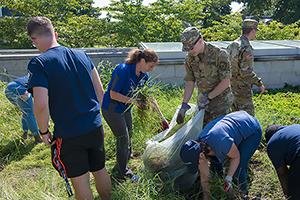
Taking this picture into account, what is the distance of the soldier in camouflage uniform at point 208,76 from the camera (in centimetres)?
359

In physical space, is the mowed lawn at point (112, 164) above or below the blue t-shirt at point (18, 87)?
below

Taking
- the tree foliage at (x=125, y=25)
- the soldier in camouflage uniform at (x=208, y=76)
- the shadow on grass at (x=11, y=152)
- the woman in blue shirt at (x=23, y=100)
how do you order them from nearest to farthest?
the soldier in camouflage uniform at (x=208, y=76), the woman in blue shirt at (x=23, y=100), the shadow on grass at (x=11, y=152), the tree foliage at (x=125, y=25)

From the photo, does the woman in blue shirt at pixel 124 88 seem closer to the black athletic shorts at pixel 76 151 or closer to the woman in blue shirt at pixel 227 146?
the black athletic shorts at pixel 76 151

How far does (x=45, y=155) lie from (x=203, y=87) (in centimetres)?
226

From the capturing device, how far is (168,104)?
547 centimetres

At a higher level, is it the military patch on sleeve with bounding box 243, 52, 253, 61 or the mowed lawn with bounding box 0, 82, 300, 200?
the military patch on sleeve with bounding box 243, 52, 253, 61

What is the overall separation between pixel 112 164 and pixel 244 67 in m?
1.99

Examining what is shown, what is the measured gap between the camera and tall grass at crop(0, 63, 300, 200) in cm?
332

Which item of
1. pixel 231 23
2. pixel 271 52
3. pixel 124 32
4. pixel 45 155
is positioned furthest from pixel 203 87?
pixel 231 23

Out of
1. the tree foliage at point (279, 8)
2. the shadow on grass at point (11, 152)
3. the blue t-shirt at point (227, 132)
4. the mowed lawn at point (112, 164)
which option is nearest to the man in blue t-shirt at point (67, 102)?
the mowed lawn at point (112, 164)

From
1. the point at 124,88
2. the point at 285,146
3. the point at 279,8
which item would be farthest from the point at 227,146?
the point at 279,8

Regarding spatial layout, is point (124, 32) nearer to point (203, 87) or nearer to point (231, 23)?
point (231, 23)

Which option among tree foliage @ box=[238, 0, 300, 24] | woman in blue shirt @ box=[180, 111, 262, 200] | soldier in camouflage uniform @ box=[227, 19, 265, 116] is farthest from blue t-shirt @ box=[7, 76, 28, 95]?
tree foliage @ box=[238, 0, 300, 24]

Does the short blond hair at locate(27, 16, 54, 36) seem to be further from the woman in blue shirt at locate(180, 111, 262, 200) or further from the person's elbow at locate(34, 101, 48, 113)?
the woman in blue shirt at locate(180, 111, 262, 200)
